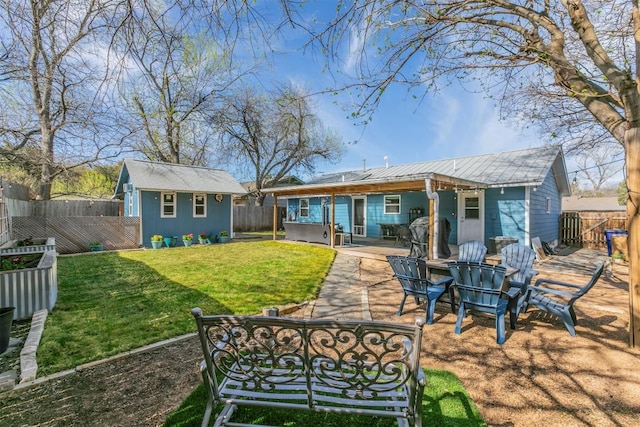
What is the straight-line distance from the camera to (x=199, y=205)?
14.3 metres

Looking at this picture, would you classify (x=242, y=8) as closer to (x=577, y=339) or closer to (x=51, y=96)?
(x=577, y=339)

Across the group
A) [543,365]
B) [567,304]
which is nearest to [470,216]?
[567,304]

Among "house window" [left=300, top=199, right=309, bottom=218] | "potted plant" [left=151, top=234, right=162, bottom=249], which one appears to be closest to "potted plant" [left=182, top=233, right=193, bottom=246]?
"potted plant" [left=151, top=234, right=162, bottom=249]

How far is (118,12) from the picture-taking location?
2.32 metres

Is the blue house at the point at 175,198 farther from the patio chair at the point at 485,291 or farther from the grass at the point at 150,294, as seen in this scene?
the patio chair at the point at 485,291

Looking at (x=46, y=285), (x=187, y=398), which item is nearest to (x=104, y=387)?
(x=187, y=398)

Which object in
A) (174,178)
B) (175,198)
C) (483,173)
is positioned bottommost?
(175,198)

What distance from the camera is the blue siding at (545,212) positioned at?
408 inches

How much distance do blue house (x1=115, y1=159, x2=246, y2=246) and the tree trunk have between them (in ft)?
45.5

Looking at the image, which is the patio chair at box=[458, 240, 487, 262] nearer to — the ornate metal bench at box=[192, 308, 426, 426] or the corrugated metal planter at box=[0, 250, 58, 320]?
the ornate metal bench at box=[192, 308, 426, 426]

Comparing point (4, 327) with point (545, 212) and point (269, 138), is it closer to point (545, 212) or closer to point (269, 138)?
point (545, 212)

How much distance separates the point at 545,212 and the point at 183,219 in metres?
15.3

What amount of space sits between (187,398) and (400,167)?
15.4 meters

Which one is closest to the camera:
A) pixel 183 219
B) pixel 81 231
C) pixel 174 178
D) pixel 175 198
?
pixel 81 231
